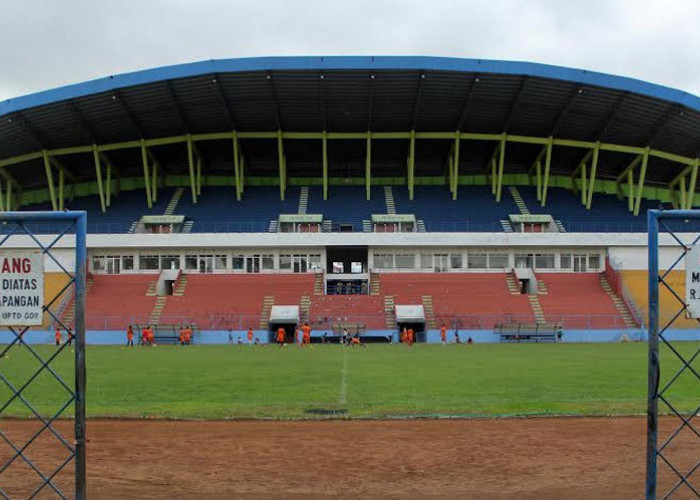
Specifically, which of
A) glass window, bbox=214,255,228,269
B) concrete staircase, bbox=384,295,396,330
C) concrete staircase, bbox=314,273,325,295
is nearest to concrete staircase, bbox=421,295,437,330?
concrete staircase, bbox=384,295,396,330

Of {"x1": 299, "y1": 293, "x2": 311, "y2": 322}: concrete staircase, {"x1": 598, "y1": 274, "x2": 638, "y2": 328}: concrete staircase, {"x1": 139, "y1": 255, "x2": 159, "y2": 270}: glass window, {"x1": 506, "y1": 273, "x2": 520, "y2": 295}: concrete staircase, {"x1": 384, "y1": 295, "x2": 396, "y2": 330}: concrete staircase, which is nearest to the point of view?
{"x1": 384, "y1": 295, "x2": 396, "y2": 330}: concrete staircase

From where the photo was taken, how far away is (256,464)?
10.9 metres

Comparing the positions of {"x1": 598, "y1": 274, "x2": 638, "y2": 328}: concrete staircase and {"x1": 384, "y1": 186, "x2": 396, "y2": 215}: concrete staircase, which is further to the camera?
{"x1": 384, "y1": 186, "x2": 396, "y2": 215}: concrete staircase

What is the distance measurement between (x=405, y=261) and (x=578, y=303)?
1600cm

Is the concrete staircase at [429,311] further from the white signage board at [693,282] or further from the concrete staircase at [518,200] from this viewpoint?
the white signage board at [693,282]

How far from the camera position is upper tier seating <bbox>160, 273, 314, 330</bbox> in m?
57.7

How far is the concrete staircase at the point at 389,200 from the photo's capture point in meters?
73.1

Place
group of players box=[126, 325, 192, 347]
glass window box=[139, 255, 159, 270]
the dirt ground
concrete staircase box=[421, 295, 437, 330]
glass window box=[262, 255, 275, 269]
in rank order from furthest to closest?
glass window box=[139, 255, 159, 270] → glass window box=[262, 255, 275, 269] → concrete staircase box=[421, 295, 437, 330] → group of players box=[126, 325, 192, 347] → the dirt ground

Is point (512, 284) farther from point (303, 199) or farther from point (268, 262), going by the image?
point (303, 199)

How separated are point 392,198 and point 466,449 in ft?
211

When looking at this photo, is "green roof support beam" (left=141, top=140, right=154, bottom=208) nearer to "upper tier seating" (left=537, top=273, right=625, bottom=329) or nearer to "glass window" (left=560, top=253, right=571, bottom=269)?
"upper tier seating" (left=537, top=273, right=625, bottom=329)

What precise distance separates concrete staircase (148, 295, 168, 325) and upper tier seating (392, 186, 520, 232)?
25.3 m

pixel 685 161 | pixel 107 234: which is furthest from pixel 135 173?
pixel 685 161

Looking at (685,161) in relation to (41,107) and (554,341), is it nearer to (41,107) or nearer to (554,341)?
(554,341)
